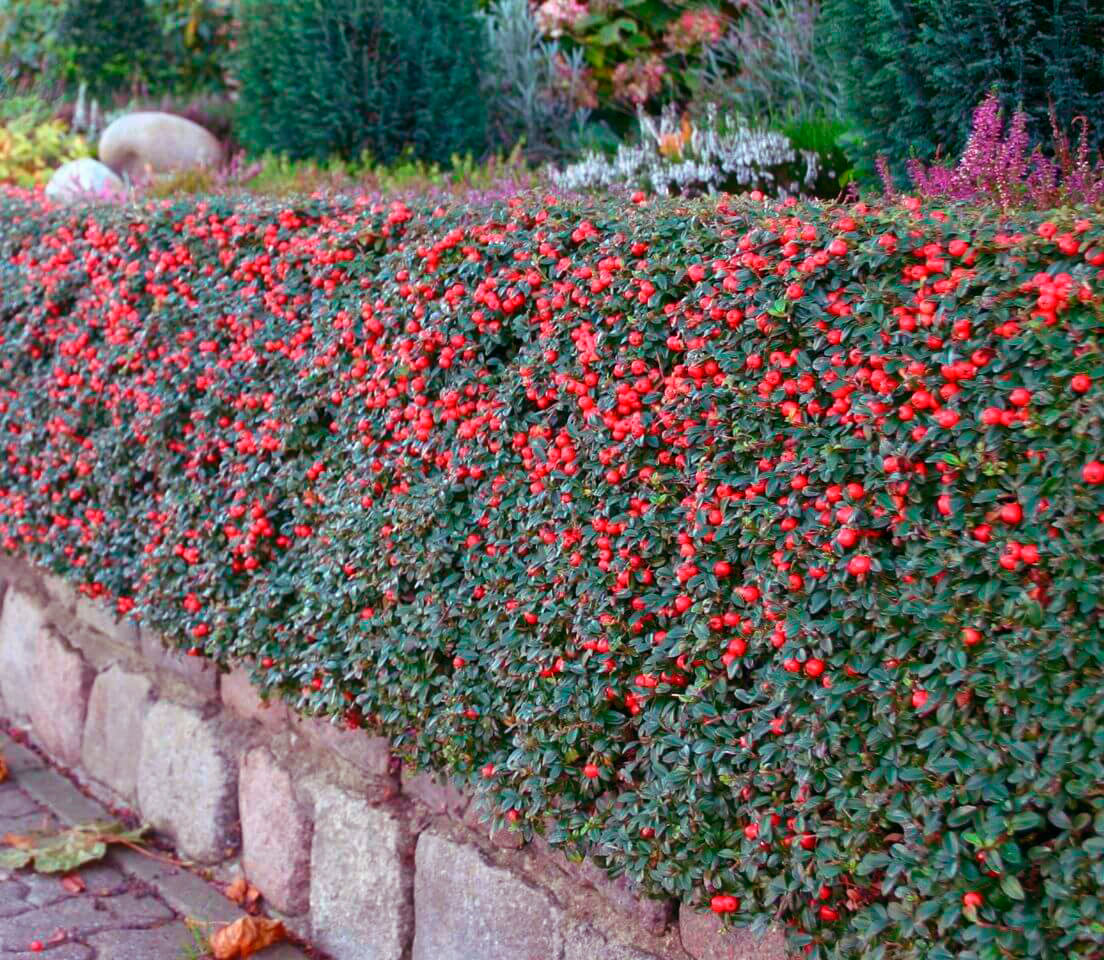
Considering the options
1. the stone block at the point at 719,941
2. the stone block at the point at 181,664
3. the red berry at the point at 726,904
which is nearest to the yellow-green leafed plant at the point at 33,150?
the stone block at the point at 181,664

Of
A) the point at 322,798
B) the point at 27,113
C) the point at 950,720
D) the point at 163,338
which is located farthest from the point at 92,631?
the point at 27,113

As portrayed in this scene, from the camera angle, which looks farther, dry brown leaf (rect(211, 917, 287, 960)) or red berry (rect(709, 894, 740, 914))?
dry brown leaf (rect(211, 917, 287, 960))

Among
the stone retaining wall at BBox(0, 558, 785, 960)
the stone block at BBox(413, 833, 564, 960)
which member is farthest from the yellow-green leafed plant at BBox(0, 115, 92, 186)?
the stone block at BBox(413, 833, 564, 960)

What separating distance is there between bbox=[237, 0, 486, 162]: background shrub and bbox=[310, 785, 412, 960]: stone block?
3.67m

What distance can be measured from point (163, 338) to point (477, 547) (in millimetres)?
1666

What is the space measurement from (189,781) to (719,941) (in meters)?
2.16

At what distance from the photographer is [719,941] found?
2.48 metres

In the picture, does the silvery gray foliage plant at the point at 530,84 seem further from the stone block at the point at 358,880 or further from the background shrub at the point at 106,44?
the stone block at the point at 358,880

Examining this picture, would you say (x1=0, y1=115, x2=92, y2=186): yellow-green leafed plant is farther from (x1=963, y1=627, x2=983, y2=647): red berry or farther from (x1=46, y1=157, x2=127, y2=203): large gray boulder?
(x1=963, y1=627, x2=983, y2=647): red berry

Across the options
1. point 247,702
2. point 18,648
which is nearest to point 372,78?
point 18,648

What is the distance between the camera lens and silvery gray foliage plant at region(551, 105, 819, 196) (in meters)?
4.61

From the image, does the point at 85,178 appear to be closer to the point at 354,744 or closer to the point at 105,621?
the point at 105,621

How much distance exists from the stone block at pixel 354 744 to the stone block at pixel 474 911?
262 mm

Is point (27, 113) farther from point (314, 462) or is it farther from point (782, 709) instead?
point (782, 709)
